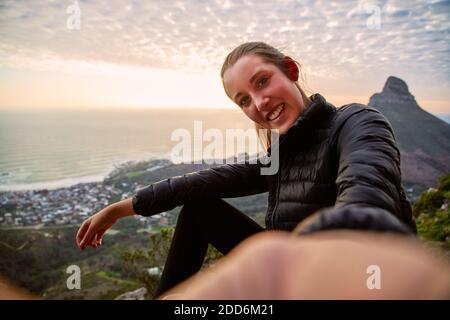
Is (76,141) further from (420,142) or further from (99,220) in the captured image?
(420,142)

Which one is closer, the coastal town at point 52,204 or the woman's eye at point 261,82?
the woman's eye at point 261,82

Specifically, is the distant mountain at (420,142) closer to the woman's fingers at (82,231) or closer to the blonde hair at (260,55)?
the blonde hair at (260,55)

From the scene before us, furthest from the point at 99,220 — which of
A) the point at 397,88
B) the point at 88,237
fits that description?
the point at 397,88

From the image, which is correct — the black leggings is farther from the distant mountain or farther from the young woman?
the distant mountain

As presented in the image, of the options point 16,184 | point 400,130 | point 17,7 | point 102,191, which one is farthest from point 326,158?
point 400,130

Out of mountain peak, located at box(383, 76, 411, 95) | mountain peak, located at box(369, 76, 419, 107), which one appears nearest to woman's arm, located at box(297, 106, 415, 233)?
mountain peak, located at box(369, 76, 419, 107)

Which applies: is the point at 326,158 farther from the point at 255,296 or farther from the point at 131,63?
the point at 131,63

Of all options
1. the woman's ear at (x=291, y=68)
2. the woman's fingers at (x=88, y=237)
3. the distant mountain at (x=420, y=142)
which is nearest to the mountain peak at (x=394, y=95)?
the distant mountain at (x=420, y=142)
